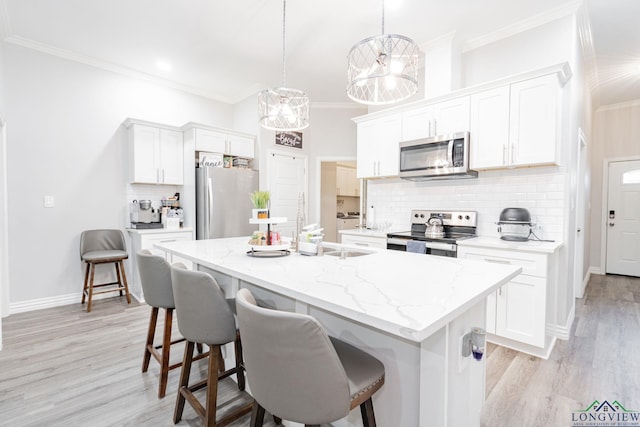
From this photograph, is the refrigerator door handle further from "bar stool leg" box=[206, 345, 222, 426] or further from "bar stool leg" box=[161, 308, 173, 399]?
"bar stool leg" box=[206, 345, 222, 426]

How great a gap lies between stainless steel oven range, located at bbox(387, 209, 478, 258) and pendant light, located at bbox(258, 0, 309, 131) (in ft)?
5.14

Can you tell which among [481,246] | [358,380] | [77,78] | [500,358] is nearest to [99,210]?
[77,78]

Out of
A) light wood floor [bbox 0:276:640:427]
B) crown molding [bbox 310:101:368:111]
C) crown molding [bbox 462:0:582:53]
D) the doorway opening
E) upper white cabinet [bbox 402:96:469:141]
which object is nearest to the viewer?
light wood floor [bbox 0:276:640:427]

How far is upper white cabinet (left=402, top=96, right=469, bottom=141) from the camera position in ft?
10.2

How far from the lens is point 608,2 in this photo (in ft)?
8.97

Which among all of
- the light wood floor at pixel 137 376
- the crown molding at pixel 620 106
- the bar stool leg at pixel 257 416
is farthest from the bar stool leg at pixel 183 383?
the crown molding at pixel 620 106

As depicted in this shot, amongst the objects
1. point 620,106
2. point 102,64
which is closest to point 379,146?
point 102,64

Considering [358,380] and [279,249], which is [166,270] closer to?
[279,249]

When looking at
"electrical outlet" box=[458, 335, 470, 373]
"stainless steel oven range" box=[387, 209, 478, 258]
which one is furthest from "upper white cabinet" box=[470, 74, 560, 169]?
"electrical outlet" box=[458, 335, 470, 373]

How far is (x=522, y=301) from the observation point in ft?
8.21

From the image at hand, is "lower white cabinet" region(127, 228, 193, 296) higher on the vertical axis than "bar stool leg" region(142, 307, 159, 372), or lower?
higher

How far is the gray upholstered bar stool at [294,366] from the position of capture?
2.92ft

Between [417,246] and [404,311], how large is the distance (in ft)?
7.25

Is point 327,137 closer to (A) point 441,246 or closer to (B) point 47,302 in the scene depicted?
(A) point 441,246
